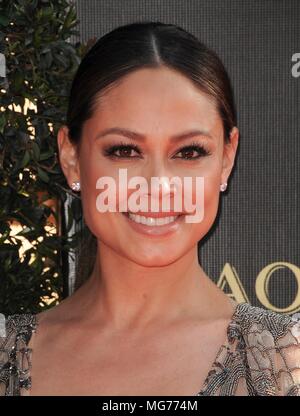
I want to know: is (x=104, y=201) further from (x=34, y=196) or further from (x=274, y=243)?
(x=274, y=243)

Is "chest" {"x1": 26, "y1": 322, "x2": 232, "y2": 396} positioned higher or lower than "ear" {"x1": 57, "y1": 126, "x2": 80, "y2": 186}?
lower

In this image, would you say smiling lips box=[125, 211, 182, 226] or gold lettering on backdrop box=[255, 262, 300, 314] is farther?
gold lettering on backdrop box=[255, 262, 300, 314]

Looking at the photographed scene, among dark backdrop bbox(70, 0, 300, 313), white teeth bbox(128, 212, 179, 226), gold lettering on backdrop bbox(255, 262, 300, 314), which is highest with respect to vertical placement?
dark backdrop bbox(70, 0, 300, 313)

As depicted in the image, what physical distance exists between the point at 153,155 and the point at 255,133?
1.76 meters

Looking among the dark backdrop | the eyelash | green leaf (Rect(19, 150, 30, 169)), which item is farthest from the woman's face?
the dark backdrop

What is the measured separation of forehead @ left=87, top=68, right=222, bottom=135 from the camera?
5.28 ft

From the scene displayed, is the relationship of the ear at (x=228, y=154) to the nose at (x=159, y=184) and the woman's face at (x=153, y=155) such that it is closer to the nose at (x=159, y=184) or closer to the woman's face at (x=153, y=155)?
the woman's face at (x=153, y=155)

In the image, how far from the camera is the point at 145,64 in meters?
A: 1.66

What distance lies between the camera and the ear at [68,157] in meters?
1.82

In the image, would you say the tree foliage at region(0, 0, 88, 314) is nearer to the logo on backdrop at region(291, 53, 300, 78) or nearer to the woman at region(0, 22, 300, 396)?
the woman at region(0, 22, 300, 396)

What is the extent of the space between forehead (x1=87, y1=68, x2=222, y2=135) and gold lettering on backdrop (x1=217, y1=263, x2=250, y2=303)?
5.66 feet

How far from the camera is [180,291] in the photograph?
174cm

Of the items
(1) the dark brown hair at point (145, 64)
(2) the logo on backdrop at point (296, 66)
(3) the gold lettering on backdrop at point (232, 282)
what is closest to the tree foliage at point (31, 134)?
(1) the dark brown hair at point (145, 64)

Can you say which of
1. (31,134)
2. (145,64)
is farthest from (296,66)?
(145,64)
